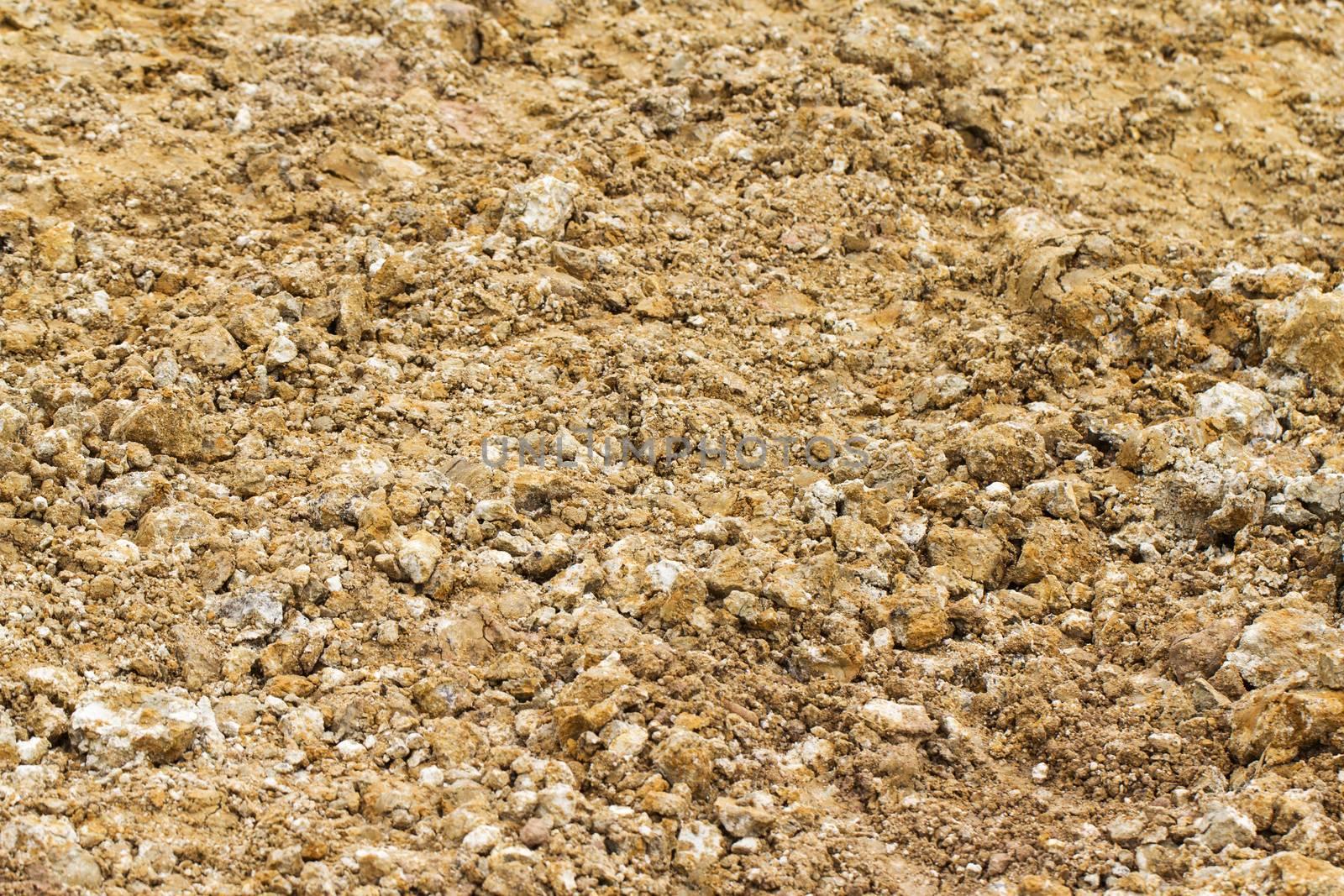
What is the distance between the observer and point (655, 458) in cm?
414

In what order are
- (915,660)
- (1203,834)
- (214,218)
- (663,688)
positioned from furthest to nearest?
(214,218)
(915,660)
(663,688)
(1203,834)

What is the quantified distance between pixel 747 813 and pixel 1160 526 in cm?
174

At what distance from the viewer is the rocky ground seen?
312 cm

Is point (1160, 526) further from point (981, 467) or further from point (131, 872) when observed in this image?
point (131, 872)

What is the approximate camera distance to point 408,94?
543cm

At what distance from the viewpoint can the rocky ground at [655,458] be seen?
3.12m

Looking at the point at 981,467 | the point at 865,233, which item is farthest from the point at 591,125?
the point at 981,467

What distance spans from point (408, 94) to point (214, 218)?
3.56 ft

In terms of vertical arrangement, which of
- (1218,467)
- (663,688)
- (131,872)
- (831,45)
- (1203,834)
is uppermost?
(831,45)

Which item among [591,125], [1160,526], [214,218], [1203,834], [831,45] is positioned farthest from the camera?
[831,45]

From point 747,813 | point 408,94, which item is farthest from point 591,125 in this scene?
point 747,813

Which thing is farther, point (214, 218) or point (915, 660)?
point (214, 218)

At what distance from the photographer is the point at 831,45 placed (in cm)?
579

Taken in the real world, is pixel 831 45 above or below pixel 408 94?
above
